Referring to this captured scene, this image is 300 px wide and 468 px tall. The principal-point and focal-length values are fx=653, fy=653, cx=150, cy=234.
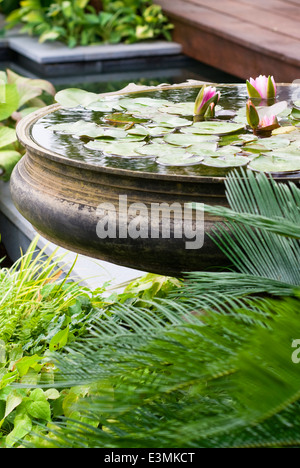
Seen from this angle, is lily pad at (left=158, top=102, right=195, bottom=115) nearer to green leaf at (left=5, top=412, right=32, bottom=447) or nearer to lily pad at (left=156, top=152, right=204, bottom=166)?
lily pad at (left=156, top=152, right=204, bottom=166)

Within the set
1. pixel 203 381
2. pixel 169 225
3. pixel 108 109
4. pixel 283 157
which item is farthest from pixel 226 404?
pixel 108 109

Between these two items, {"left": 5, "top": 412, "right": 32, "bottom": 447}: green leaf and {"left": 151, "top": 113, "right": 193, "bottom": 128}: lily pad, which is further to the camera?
{"left": 151, "top": 113, "right": 193, "bottom": 128}: lily pad

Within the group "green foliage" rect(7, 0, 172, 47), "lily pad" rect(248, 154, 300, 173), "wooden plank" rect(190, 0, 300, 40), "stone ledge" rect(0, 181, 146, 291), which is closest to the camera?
"lily pad" rect(248, 154, 300, 173)

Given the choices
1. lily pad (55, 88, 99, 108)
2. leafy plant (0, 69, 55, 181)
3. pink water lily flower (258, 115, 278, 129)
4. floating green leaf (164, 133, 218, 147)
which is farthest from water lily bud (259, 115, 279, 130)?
leafy plant (0, 69, 55, 181)

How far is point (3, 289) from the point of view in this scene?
1.97 metres

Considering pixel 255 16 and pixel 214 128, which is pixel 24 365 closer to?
pixel 214 128

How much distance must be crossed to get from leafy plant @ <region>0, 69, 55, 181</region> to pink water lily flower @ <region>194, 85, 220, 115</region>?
123cm

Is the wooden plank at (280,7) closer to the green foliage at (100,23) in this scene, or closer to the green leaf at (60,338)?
the green foliage at (100,23)

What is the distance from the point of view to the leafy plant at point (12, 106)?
2.71 meters

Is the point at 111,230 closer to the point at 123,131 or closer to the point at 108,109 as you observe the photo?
the point at 123,131

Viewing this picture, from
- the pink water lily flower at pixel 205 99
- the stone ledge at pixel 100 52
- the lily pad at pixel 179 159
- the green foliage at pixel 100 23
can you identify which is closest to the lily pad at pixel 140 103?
the pink water lily flower at pixel 205 99

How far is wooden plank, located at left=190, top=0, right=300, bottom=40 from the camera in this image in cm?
431
